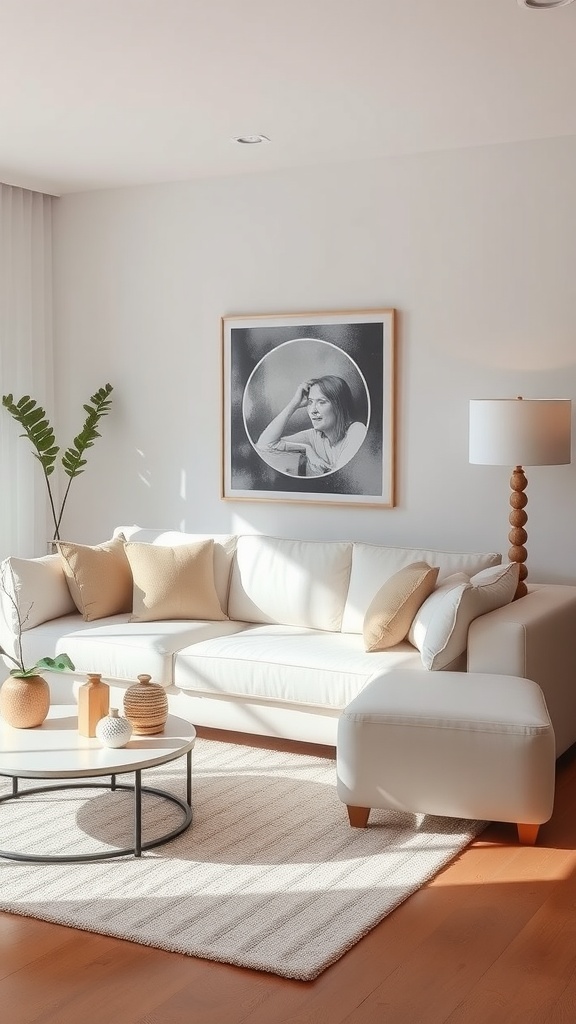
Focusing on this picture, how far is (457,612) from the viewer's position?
4016 millimetres

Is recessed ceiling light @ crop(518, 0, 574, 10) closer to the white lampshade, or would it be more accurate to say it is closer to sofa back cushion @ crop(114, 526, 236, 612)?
the white lampshade

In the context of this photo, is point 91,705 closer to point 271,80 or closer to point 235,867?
point 235,867

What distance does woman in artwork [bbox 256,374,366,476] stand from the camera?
5.43 metres

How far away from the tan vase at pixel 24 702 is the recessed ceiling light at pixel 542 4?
266cm

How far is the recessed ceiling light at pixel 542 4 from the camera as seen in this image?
3266 millimetres

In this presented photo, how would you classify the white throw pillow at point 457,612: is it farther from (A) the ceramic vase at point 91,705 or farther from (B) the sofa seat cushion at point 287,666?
(A) the ceramic vase at point 91,705

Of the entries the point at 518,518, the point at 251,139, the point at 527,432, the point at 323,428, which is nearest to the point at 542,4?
the point at 527,432

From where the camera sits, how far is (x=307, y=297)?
5539 millimetres

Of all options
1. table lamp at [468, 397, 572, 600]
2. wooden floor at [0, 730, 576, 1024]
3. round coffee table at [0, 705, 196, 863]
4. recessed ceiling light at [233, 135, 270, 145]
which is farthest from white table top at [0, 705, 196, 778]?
recessed ceiling light at [233, 135, 270, 145]

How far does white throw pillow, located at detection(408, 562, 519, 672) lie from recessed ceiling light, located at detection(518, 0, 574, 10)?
77.6 inches

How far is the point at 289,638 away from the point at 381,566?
0.53 metres

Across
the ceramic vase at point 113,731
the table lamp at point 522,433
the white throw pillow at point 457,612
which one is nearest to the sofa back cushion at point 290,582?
the white throw pillow at point 457,612

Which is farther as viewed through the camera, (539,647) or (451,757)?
(539,647)

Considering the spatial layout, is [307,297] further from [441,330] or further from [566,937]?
[566,937]
